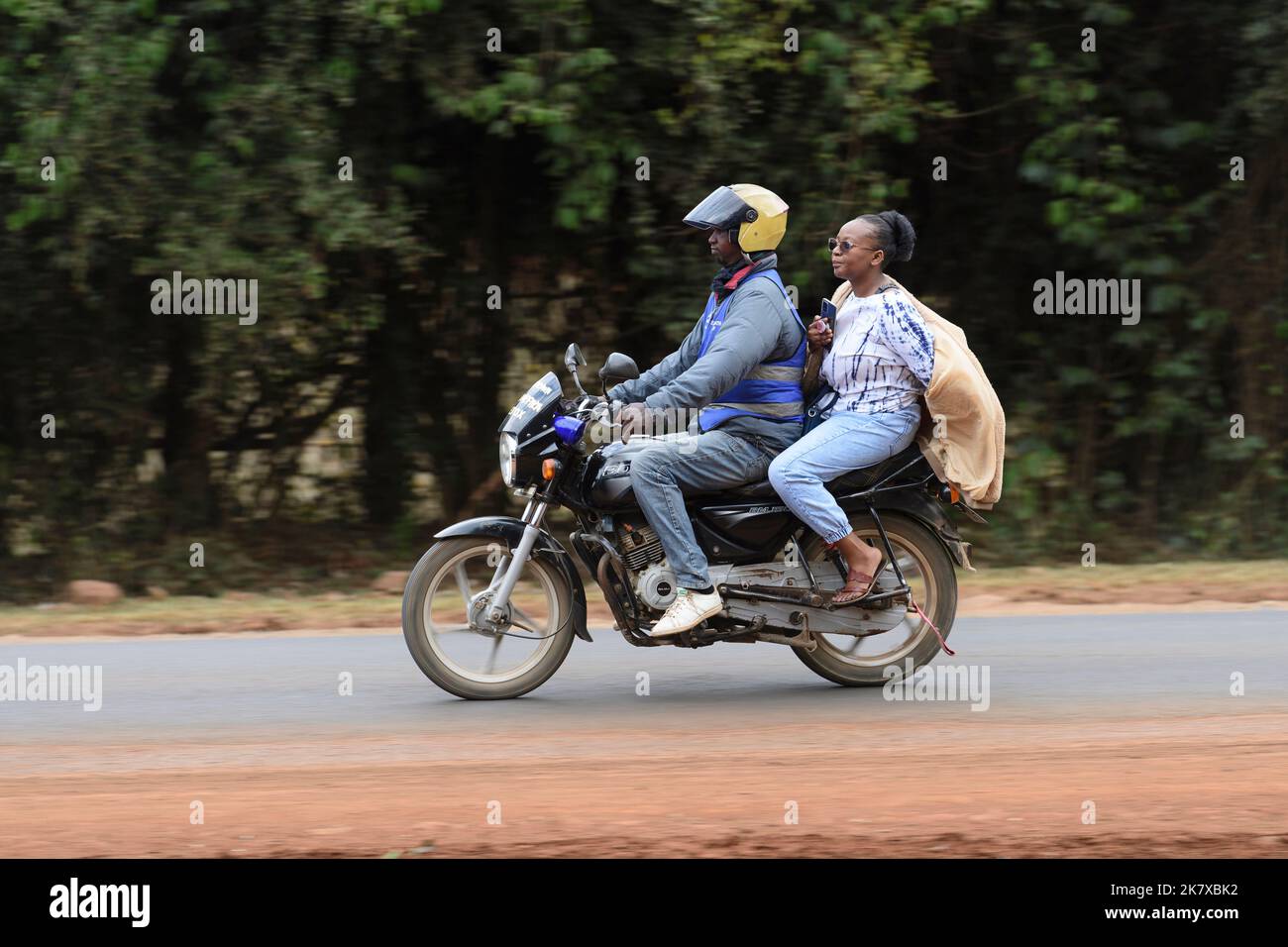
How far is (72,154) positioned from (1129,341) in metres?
8.42

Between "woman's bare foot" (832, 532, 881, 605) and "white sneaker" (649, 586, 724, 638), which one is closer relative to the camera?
"white sneaker" (649, 586, 724, 638)

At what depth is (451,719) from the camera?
23.4 feet

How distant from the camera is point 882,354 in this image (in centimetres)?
754

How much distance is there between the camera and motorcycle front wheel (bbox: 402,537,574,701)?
730cm

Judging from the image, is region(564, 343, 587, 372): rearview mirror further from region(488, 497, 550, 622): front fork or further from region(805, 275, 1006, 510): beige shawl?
region(805, 275, 1006, 510): beige shawl

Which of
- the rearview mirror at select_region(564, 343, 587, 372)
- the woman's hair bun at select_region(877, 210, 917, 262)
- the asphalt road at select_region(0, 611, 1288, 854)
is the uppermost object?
the woman's hair bun at select_region(877, 210, 917, 262)

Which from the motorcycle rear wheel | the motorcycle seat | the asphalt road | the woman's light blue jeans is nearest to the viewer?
the asphalt road

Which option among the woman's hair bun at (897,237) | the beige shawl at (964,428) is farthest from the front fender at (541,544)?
the woman's hair bun at (897,237)

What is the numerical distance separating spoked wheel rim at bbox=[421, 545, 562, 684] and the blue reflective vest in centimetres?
107

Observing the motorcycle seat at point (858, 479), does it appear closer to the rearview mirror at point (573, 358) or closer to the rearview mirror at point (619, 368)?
the rearview mirror at point (619, 368)

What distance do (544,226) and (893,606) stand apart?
6726 mm

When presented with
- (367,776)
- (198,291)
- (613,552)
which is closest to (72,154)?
(198,291)

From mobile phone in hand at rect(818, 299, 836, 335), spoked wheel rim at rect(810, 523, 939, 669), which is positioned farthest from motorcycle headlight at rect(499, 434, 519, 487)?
mobile phone in hand at rect(818, 299, 836, 335)

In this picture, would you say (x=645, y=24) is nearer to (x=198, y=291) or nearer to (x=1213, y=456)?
(x=198, y=291)
